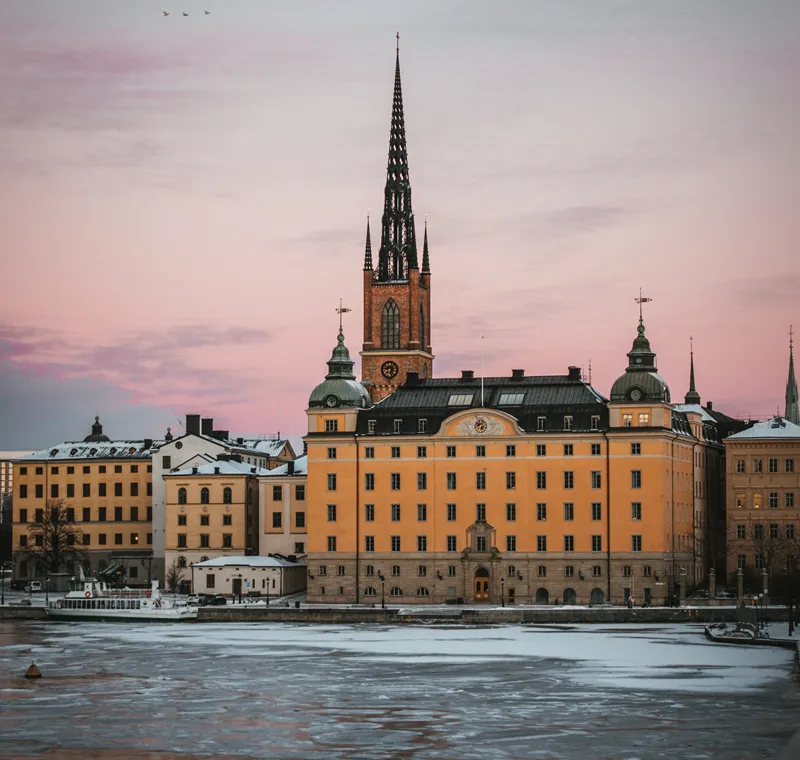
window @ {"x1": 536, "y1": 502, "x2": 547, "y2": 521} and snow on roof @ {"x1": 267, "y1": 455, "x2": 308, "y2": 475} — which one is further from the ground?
snow on roof @ {"x1": 267, "y1": 455, "x2": 308, "y2": 475}

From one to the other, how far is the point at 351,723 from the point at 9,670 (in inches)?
875

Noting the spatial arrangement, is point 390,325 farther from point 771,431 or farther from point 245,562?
point 771,431

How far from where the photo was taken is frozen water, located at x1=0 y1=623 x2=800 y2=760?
54594 mm

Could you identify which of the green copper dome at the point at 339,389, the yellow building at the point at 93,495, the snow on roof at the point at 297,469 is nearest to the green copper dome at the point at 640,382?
the green copper dome at the point at 339,389

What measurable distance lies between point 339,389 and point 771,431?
29.0m

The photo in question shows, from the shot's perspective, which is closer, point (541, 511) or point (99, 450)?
point (541, 511)

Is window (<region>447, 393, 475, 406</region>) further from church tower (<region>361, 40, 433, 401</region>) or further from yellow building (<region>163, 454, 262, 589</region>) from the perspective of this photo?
church tower (<region>361, 40, 433, 401</region>)

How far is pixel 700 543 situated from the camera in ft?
405

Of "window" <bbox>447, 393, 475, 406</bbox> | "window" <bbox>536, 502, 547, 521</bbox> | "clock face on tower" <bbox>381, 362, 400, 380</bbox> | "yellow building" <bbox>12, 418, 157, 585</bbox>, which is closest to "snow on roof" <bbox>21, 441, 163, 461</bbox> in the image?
"yellow building" <bbox>12, 418, 157, 585</bbox>

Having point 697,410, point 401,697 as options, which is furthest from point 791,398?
point 401,697

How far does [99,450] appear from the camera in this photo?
481 ft

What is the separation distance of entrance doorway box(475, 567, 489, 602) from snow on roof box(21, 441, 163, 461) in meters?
37.3

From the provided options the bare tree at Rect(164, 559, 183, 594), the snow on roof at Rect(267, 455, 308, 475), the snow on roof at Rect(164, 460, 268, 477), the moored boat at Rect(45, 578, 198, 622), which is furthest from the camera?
the snow on roof at Rect(267, 455, 308, 475)

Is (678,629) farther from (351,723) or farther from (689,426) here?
(351,723)
